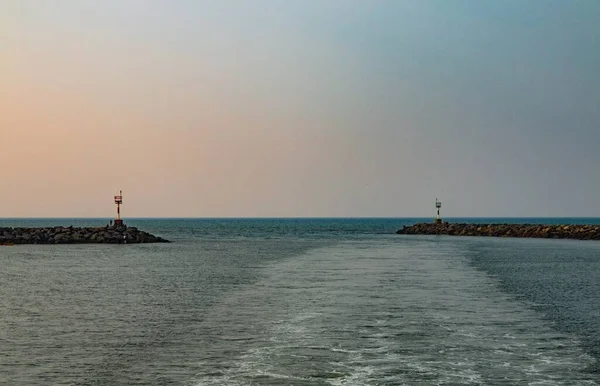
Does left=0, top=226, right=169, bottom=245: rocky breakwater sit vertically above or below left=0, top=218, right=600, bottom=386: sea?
above

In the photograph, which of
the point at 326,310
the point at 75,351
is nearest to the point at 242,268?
the point at 326,310

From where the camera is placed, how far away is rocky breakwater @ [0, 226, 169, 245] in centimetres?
7912

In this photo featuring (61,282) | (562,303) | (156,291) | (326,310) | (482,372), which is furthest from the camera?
(61,282)

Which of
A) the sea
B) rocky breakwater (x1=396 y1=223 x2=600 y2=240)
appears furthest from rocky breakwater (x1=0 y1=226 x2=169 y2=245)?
rocky breakwater (x1=396 y1=223 x2=600 y2=240)

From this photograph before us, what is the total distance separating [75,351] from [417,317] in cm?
986

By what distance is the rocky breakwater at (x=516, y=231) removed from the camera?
92312 mm

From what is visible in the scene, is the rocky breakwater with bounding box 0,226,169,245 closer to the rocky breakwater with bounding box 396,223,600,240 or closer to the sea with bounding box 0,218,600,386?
the sea with bounding box 0,218,600,386

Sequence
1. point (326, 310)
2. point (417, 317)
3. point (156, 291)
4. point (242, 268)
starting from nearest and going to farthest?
point (417, 317), point (326, 310), point (156, 291), point (242, 268)

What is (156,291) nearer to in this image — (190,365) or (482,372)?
(190,365)

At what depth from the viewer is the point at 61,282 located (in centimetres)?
3272

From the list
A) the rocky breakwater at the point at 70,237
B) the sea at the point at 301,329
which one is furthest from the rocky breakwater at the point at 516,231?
the sea at the point at 301,329

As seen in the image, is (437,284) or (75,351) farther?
(437,284)

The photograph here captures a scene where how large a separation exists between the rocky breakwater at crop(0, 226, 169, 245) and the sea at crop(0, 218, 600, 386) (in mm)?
44038

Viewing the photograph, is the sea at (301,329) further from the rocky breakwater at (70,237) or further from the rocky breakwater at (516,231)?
the rocky breakwater at (516,231)
